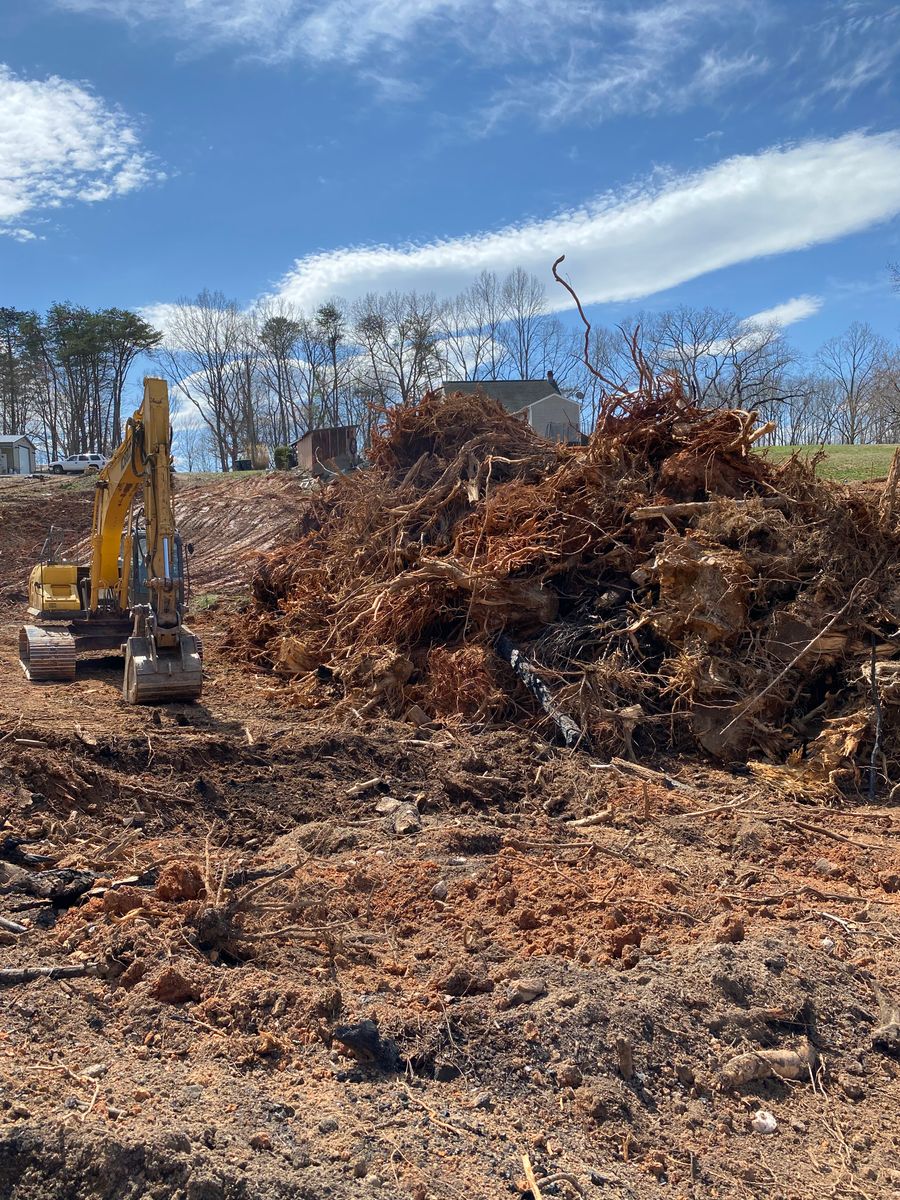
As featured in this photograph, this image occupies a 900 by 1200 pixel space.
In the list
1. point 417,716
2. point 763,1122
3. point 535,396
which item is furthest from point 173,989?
point 535,396

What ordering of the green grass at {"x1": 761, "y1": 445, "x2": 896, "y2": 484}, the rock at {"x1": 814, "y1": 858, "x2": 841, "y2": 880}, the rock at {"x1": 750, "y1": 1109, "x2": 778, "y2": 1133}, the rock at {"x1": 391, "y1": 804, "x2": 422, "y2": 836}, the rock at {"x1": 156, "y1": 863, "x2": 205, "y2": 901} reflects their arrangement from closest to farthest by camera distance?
1. the rock at {"x1": 750, "y1": 1109, "x2": 778, "y2": 1133}
2. the rock at {"x1": 156, "y1": 863, "x2": 205, "y2": 901}
3. the rock at {"x1": 814, "y1": 858, "x2": 841, "y2": 880}
4. the rock at {"x1": 391, "y1": 804, "x2": 422, "y2": 836}
5. the green grass at {"x1": 761, "y1": 445, "x2": 896, "y2": 484}

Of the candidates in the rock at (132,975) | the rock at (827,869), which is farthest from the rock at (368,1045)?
the rock at (827,869)

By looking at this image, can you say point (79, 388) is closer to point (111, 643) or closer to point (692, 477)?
point (111, 643)

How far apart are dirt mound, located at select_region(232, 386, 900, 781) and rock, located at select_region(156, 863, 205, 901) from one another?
157 inches

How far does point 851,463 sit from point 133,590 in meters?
16.9

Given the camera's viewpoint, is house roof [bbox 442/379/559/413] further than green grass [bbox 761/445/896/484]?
Yes

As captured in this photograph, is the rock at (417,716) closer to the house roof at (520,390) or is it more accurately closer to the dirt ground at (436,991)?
the dirt ground at (436,991)

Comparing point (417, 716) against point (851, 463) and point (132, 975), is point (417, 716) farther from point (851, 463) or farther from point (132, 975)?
point (851, 463)

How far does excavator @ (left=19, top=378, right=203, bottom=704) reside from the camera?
30.8 feet

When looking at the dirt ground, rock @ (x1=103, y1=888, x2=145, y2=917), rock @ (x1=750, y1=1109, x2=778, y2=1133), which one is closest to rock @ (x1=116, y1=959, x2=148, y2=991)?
the dirt ground

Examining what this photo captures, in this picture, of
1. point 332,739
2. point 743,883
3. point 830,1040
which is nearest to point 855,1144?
point 830,1040

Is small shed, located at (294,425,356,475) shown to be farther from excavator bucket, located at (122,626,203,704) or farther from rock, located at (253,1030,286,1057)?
rock, located at (253,1030,286,1057)

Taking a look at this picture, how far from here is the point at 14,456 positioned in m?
48.3

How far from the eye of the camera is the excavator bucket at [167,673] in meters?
9.40
